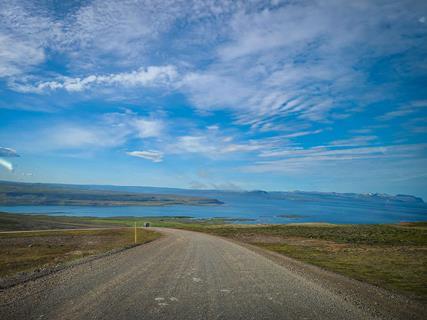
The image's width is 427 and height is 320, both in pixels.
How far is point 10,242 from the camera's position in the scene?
37.1m

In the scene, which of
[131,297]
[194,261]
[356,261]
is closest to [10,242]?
[194,261]

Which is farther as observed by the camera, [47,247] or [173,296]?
[47,247]

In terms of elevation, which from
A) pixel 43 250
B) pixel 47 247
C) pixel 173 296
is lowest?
pixel 47 247

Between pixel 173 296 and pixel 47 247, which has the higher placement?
pixel 173 296

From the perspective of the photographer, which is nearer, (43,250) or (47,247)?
(43,250)

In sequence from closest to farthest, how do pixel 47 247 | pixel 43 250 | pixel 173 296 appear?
pixel 173 296 < pixel 43 250 < pixel 47 247

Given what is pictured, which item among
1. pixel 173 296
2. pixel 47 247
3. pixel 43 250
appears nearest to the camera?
pixel 173 296

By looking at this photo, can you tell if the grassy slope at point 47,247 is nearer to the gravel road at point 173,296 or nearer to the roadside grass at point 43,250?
the roadside grass at point 43,250

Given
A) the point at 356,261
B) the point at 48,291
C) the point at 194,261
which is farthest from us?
the point at 356,261

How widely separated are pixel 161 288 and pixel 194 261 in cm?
713

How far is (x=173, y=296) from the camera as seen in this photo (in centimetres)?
960

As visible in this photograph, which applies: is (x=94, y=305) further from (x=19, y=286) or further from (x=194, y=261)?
(x=194, y=261)

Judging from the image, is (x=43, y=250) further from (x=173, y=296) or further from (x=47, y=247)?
(x=173, y=296)

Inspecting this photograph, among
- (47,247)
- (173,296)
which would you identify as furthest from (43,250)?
(173,296)
